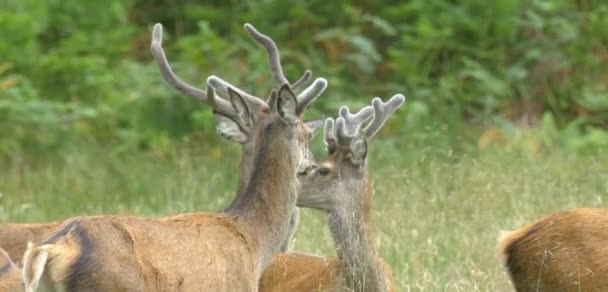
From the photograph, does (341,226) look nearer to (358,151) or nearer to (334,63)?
(358,151)

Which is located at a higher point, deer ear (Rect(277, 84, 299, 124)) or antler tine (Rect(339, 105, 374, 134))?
deer ear (Rect(277, 84, 299, 124))

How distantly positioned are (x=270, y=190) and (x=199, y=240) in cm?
64

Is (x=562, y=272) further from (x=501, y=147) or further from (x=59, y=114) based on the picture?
(x=59, y=114)

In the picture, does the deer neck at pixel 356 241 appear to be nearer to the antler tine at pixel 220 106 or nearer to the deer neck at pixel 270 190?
the deer neck at pixel 270 190

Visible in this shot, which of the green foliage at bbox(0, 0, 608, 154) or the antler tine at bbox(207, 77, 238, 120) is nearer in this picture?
the antler tine at bbox(207, 77, 238, 120)

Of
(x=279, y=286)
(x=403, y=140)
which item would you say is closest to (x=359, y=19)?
(x=403, y=140)

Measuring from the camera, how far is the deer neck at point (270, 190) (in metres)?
7.27

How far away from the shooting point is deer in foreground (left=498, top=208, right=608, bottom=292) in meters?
7.36

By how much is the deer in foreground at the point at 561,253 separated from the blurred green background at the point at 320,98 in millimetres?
2006

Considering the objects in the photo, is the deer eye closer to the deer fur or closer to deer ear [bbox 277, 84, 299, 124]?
deer ear [bbox 277, 84, 299, 124]

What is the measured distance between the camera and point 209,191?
11172mm

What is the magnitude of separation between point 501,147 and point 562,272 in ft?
17.1

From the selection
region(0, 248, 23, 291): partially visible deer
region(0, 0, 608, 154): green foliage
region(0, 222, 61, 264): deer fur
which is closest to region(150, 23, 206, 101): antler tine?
region(0, 222, 61, 264): deer fur

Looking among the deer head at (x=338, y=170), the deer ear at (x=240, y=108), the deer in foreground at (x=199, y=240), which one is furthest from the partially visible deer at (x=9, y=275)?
the deer head at (x=338, y=170)
